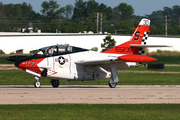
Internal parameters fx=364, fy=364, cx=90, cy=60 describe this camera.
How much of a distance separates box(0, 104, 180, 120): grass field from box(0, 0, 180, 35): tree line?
96695mm

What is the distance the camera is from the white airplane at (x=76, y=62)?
23828 mm

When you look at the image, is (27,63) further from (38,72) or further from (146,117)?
(146,117)

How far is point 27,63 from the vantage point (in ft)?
77.7

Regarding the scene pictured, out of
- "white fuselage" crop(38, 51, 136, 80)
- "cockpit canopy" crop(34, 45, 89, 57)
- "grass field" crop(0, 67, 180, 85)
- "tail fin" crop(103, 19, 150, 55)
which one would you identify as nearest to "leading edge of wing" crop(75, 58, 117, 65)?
"white fuselage" crop(38, 51, 136, 80)

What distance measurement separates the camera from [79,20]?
17688cm

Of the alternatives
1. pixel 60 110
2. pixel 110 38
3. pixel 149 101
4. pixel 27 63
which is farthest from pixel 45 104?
pixel 110 38

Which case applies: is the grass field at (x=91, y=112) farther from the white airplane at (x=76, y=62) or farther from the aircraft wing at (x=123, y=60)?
the white airplane at (x=76, y=62)

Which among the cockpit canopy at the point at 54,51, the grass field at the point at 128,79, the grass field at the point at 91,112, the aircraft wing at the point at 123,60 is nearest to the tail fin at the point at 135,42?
the aircraft wing at the point at 123,60

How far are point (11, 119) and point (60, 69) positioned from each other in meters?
12.8

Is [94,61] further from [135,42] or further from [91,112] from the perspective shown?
[91,112]

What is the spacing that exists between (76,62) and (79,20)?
153 metres

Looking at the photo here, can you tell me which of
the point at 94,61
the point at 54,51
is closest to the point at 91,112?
the point at 94,61

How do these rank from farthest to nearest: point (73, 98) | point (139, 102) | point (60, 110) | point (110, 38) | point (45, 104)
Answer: point (110, 38) < point (73, 98) < point (139, 102) < point (45, 104) < point (60, 110)

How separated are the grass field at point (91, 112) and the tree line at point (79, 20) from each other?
96.7 m
